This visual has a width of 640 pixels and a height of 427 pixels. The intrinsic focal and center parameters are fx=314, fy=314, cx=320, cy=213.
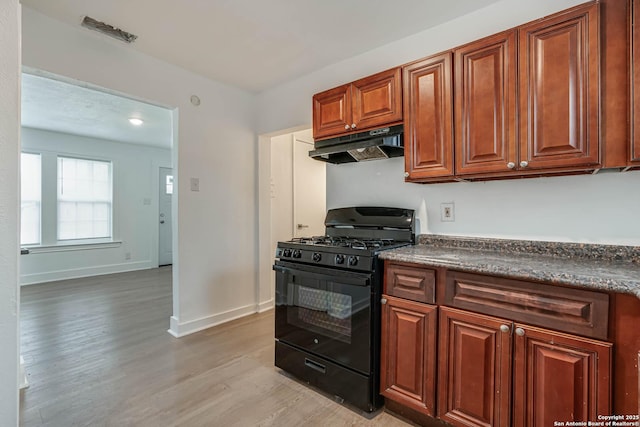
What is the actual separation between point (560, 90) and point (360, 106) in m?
1.12

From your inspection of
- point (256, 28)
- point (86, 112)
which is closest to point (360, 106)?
point (256, 28)

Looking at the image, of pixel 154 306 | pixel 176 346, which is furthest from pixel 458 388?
pixel 154 306

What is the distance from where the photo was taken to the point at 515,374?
1337 millimetres

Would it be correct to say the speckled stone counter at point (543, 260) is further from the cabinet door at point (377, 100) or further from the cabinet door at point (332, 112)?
the cabinet door at point (332, 112)

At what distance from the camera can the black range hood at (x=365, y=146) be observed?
79.4 inches

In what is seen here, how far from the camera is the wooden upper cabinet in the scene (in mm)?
2043

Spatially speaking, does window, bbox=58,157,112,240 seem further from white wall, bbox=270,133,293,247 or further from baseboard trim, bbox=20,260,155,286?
white wall, bbox=270,133,293,247

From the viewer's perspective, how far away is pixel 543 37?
150 centimetres

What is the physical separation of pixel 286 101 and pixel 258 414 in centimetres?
267

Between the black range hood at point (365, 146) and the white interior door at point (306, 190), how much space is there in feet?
4.85

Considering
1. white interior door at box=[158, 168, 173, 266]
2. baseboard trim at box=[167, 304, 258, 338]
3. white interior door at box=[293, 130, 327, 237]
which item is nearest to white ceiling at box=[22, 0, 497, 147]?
white interior door at box=[293, 130, 327, 237]

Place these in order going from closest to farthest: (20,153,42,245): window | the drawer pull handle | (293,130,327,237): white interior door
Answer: the drawer pull handle → (293,130,327,237): white interior door → (20,153,42,245): window

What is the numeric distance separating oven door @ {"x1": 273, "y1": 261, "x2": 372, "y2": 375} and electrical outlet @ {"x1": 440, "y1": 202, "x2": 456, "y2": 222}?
2.57 ft

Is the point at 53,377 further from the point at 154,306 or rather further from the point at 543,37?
the point at 543,37
